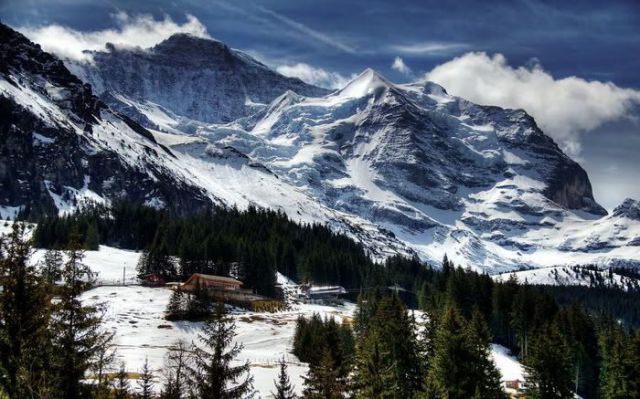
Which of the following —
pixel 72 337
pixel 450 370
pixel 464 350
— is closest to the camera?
pixel 72 337

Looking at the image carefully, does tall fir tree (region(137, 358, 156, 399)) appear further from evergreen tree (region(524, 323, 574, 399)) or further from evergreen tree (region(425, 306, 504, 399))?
evergreen tree (region(524, 323, 574, 399))

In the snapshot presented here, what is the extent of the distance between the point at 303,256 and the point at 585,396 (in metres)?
104

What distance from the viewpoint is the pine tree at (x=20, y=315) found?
29.1m

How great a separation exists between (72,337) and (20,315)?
258cm

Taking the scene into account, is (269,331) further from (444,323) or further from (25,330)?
(25,330)

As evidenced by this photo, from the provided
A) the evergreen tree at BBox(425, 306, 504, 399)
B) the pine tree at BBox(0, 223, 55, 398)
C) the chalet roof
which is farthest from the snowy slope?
the pine tree at BBox(0, 223, 55, 398)

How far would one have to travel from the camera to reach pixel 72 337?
31.3 meters

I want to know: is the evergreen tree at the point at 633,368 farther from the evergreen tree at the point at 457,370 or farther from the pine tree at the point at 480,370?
the evergreen tree at the point at 457,370

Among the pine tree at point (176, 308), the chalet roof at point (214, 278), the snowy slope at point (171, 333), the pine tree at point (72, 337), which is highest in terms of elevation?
the chalet roof at point (214, 278)

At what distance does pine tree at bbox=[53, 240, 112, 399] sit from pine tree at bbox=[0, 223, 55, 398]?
0.79 meters

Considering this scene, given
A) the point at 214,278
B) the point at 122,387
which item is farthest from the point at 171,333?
the point at 122,387

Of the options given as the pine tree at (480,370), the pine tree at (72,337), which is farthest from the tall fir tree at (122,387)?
the pine tree at (480,370)

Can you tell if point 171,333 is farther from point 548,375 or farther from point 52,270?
point 548,375

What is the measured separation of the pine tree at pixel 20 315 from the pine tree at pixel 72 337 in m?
0.79
